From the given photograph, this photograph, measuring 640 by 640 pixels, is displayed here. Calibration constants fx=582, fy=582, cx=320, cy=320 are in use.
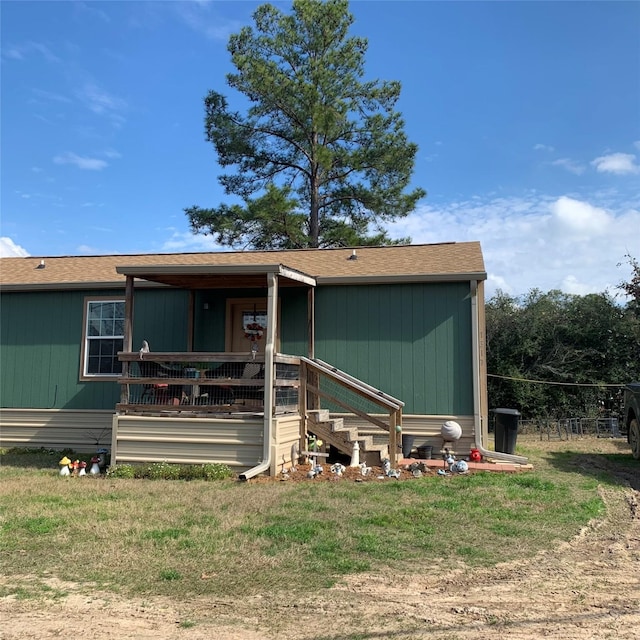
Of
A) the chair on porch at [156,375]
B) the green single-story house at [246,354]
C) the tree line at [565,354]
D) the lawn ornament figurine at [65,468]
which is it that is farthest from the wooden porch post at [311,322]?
the tree line at [565,354]

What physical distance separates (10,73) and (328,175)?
38.9 feet

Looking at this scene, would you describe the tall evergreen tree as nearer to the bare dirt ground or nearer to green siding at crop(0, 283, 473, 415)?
green siding at crop(0, 283, 473, 415)

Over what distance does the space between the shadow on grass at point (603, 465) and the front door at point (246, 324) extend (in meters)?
5.28

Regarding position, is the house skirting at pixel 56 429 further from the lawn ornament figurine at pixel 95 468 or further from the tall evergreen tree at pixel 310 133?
the tall evergreen tree at pixel 310 133

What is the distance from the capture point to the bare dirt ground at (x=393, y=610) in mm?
3115

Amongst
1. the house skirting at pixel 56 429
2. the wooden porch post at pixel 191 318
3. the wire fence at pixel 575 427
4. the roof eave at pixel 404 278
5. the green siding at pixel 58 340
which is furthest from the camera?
the wire fence at pixel 575 427

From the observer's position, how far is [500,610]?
3406 mm

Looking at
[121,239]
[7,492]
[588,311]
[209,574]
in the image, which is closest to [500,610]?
[209,574]

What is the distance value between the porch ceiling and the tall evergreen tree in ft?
30.4

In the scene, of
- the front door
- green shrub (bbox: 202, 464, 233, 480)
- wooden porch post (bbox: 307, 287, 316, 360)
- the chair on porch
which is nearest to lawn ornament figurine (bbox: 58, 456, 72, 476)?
the chair on porch

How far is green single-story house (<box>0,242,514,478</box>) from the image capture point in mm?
8172

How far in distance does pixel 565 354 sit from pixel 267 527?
→ 1520 centimetres

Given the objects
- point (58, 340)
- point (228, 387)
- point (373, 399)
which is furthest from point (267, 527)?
point (58, 340)

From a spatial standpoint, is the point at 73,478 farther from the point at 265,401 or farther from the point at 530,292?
the point at 530,292
